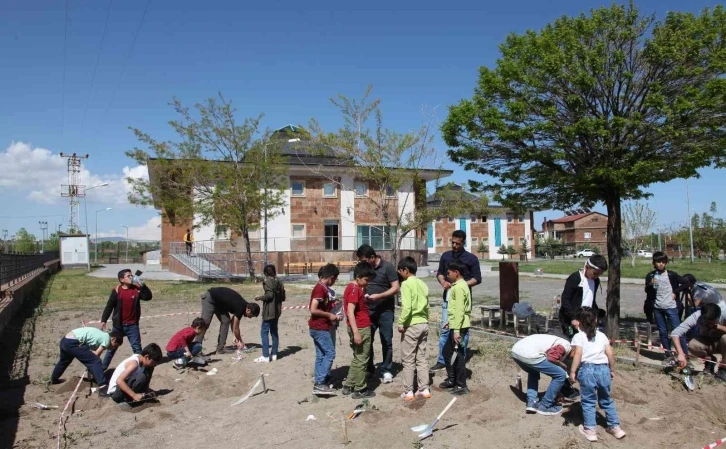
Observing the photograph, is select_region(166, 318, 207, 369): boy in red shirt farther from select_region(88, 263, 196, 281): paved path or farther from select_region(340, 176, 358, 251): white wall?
select_region(340, 176, 358, 251): white wall

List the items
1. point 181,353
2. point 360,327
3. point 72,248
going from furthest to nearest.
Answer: point 72,248 < point 181,353 < point 360,327

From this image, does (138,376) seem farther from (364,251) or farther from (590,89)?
(590,89)

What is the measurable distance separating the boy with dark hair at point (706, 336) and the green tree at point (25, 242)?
65868 millimetres

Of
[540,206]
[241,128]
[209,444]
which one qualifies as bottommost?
[209,444]

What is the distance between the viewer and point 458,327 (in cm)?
641

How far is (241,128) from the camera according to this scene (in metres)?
24.0

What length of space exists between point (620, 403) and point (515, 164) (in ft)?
15.8

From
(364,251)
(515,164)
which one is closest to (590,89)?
(515,164)

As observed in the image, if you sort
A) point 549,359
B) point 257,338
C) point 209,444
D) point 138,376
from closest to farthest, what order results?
point 209,444, point 549,359, point 138,376, point 257,338

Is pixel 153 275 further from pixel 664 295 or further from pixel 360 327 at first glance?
pixel 664 295

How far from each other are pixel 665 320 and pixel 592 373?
11.9 feet

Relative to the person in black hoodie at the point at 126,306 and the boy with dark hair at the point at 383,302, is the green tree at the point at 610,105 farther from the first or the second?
the person in black hoodie at the point at 126,306

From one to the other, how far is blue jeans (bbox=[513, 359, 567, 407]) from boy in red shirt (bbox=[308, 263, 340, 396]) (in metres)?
2.34

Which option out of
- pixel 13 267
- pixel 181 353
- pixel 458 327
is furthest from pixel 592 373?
pixel 13 267
